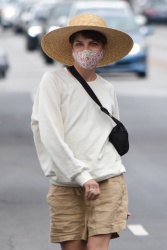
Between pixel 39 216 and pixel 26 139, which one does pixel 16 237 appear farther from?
pixel 26 139

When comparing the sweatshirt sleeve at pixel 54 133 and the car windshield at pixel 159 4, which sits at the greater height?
the car windshield at pixel 159 4

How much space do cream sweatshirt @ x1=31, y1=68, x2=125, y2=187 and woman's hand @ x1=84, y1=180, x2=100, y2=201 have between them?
0.12 meters

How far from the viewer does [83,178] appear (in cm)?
580

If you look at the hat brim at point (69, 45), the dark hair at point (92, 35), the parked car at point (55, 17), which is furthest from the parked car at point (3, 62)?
the dark hair at point (92, 35)

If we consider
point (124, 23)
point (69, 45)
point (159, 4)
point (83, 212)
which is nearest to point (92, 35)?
point (69, 45)

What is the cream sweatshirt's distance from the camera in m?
5.92

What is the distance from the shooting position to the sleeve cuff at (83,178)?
19.0ft

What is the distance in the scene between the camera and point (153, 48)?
47562 millimetres

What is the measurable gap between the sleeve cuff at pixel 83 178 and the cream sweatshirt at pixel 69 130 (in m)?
0.05

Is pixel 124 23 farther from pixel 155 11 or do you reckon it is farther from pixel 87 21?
pixel 155 11

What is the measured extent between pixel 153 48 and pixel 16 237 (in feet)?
127

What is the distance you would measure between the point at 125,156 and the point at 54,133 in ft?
28.9

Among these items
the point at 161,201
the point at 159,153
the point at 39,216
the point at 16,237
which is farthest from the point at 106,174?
the point at 159,153

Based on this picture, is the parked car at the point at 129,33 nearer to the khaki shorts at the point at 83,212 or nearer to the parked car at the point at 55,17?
the parked car at the point at 55,17
